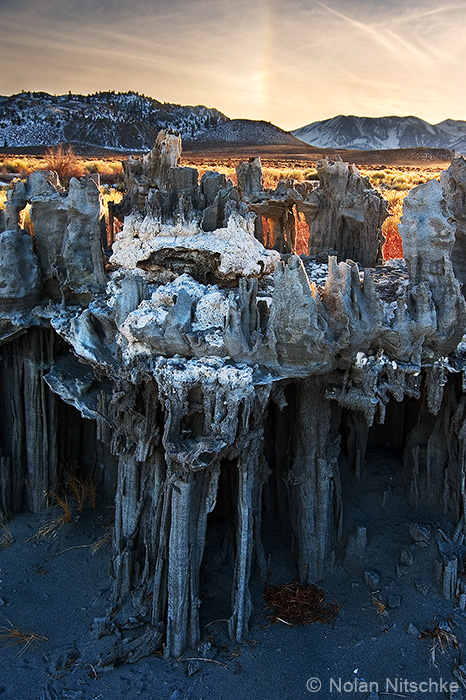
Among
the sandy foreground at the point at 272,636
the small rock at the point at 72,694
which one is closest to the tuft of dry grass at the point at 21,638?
the sandy foreground at the point at 272,636

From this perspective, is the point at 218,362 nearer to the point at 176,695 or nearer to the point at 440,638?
the point at 176,695

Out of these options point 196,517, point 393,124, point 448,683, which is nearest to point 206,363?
point 196,517

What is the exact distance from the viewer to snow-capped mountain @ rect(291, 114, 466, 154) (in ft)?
247

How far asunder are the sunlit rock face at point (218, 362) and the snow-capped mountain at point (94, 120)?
51.5 m

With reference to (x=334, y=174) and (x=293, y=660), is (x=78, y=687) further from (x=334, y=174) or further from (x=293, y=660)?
(x=334, y=174)

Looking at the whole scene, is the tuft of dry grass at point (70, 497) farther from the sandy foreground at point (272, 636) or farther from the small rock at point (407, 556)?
the small rock at point (407, 556)

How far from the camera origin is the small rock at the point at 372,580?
476cm

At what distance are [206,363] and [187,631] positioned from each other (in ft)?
6.62

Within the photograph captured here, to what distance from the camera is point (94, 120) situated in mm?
61094

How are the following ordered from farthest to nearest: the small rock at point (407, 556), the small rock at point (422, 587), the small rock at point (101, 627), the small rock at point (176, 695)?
the small rock at point (407, 556) → the small rock at point (422, 587) → the small rock at point (101, 627) → the small rock at point (176, 695)

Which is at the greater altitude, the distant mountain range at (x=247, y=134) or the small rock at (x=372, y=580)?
the distant mountain range at (x=247, y=134)

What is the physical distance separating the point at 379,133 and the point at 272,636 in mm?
90896

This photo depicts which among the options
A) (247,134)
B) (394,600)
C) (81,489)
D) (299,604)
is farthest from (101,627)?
(247,134)

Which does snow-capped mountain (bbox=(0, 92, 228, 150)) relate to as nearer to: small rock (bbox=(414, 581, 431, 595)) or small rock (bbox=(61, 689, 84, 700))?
small rock (bbox=(61, 689, 84, 700))
